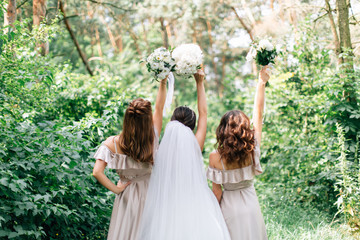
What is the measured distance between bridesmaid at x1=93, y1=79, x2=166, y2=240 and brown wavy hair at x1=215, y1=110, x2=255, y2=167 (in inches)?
23.5

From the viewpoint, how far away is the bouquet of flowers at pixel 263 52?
130 inches

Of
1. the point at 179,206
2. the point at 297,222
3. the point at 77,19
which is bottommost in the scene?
the point at 297,222

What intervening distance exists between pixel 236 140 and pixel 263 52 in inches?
36.9

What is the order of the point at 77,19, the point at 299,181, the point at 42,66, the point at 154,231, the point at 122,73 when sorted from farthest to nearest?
the point at 122,73, the point at 77,19, the point at 299,181, the point at 42,66, the point at 154,231

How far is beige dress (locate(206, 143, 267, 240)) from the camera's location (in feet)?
10.0

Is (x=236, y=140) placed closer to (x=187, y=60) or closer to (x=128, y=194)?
(x=187, y=60)

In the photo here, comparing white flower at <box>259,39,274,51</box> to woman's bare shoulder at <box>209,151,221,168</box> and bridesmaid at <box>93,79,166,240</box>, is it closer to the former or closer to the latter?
bridesmaid at <box>93,79,166,240</box>

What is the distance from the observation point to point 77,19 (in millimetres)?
14602

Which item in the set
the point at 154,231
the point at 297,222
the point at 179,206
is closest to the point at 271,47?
the point at 179,206

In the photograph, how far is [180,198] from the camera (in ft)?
9.68

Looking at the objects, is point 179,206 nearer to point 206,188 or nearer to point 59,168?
point 206,188

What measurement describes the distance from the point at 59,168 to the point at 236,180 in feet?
5.68

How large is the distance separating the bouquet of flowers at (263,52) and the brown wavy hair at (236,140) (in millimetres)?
671

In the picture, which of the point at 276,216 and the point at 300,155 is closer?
the point at 276,216
